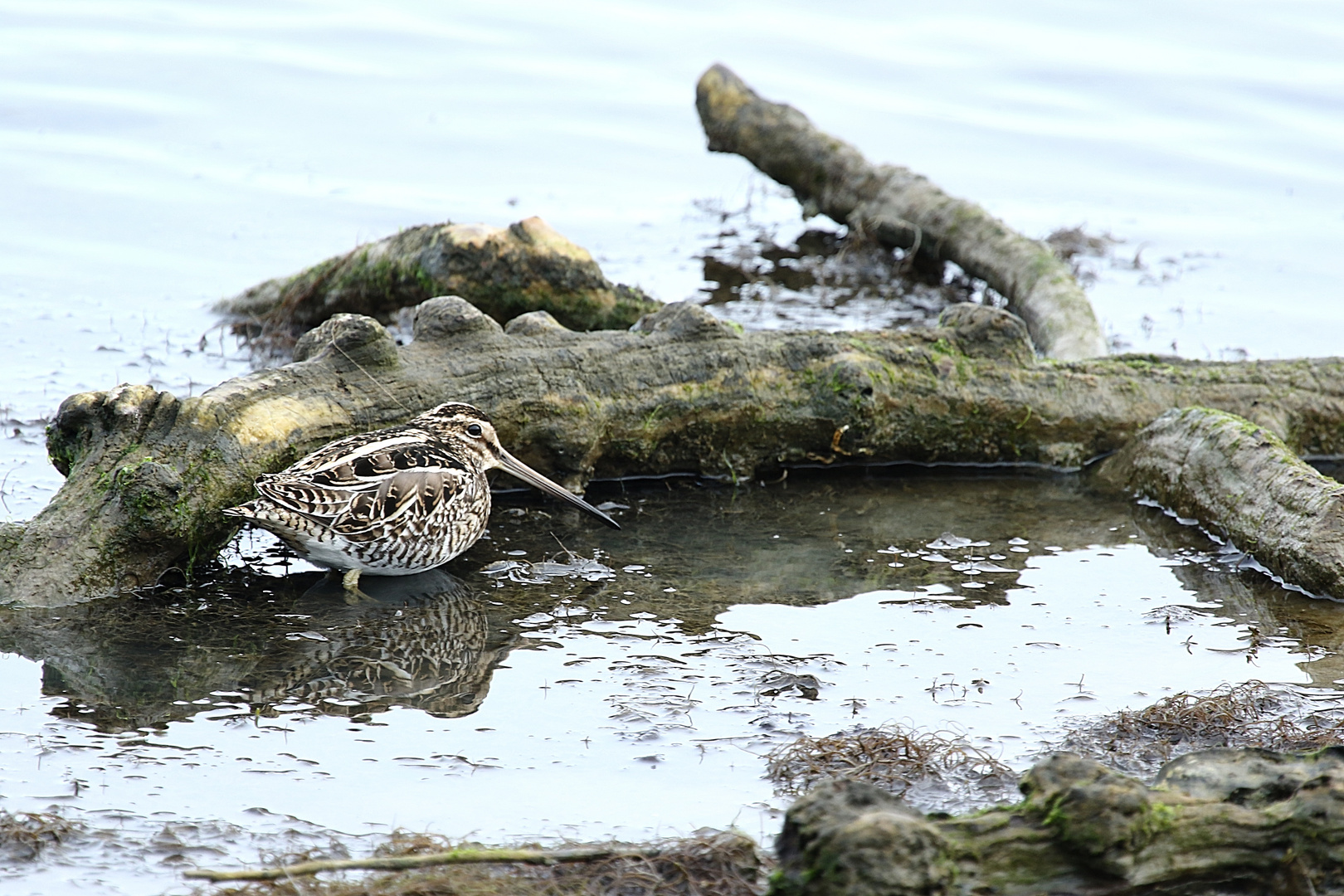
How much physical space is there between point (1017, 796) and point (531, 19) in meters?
17.0

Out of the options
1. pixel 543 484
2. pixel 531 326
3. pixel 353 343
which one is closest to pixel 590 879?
pixel 543 484

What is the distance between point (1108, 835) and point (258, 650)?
3.87 metres

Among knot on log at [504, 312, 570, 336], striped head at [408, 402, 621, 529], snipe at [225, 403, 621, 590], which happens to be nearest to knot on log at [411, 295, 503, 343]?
knot on log at [504, 312, 570, 336]

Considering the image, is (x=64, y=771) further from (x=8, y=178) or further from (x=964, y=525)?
(x=8, y=178)

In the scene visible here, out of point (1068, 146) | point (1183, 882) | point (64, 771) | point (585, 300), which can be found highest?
point (1068, 146)

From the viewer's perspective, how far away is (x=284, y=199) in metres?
14.7

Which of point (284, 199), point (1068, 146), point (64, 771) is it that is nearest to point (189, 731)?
point (64, 771)

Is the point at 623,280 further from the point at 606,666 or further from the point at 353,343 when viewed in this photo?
the point at 606,666

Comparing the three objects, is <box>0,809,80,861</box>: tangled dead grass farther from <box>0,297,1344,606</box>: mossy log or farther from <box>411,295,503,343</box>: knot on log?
<box>411,295,503,343</box>: knot on log

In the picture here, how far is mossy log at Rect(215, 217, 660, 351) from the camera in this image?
32.9 ft

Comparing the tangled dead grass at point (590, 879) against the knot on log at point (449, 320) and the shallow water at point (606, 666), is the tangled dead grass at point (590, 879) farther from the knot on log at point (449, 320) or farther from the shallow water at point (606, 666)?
the knot on log at point (449, 320)

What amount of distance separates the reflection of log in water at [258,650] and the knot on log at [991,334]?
382cm

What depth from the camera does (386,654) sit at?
679cm

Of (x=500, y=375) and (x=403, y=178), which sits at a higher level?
(x=403, y=178)
